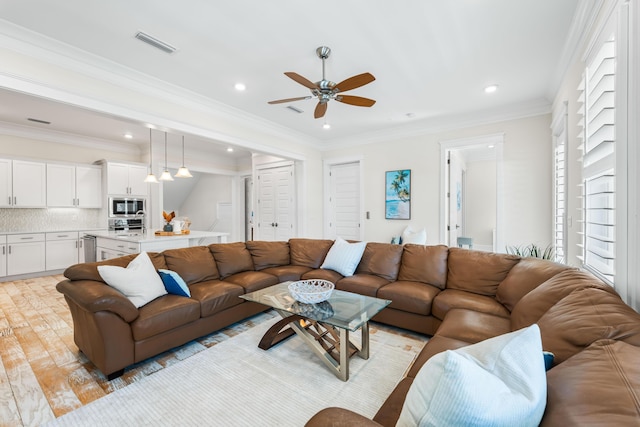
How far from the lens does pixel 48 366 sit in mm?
2188

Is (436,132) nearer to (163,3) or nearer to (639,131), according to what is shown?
(639,131)

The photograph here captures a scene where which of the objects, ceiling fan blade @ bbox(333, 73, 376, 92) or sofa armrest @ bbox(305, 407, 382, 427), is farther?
ceiling fan blade @ bbox(333, 73, 376, 92)

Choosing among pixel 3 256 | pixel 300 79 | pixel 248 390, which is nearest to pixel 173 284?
pixel 248 390

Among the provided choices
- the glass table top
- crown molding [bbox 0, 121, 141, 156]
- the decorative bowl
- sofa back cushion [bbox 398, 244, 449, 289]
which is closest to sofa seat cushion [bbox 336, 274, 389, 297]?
sofa back cushion [bbox 398, 244, 449, 289]

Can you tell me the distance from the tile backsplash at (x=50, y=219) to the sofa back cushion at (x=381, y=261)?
5.62 metres

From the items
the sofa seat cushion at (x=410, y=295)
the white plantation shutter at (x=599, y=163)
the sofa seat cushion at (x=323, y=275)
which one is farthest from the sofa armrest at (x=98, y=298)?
the white plantation shutter at (x=599, y=163)

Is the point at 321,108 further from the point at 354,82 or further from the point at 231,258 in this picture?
the point at 231,258

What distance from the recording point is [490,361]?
764mm

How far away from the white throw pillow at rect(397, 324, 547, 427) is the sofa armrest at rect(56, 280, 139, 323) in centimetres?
211

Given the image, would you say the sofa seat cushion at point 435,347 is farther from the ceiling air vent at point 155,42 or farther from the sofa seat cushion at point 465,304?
the ceiling air vent at point 155,42

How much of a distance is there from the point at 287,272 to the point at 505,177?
346 cm

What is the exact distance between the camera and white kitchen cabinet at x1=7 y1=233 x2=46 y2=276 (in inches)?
188

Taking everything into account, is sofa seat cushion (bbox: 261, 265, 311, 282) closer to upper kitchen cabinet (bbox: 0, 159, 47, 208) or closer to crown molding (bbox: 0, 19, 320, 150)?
crown molding (bbox: 0, 19, 320, 150)

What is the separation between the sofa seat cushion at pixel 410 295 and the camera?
8.56 feet
